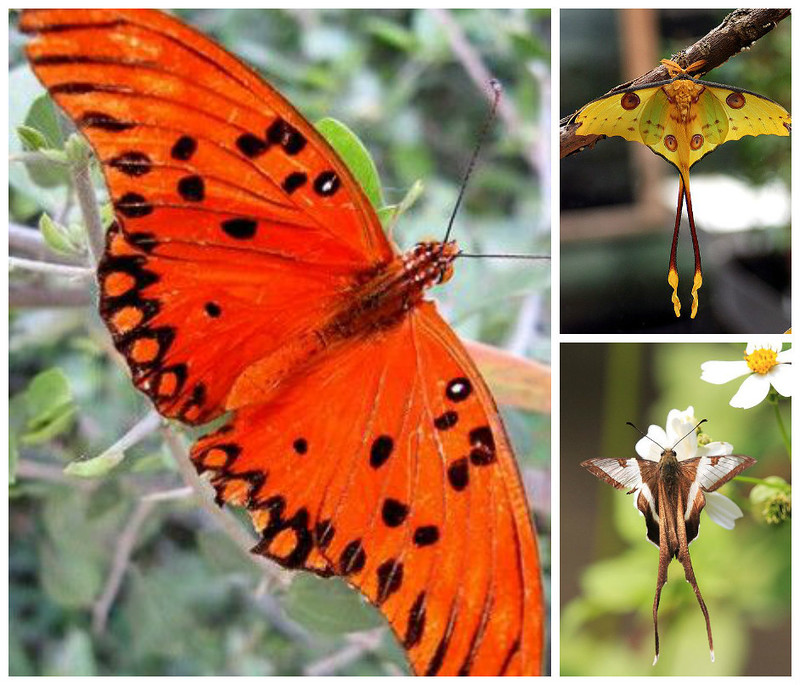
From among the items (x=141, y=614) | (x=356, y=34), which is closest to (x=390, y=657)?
(x=141, y=614)

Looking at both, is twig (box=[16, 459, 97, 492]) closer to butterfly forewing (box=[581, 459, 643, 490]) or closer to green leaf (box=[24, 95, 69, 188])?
green leaf (box=[24, 95, 69, 188])

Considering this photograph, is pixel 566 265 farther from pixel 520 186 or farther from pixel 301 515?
pixel 301 515

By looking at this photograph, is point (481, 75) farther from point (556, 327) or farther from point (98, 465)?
point (98, 465)

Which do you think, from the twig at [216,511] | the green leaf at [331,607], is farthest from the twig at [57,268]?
the green leaf at [331,607]

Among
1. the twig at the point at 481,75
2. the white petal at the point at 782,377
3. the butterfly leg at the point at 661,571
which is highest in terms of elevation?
the twig at the point at 481,75

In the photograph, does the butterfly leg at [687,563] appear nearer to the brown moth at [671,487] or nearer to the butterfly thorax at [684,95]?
the brown moth at [671,487]

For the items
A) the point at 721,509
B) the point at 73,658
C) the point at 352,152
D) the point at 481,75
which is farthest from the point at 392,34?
the point at 73,658
